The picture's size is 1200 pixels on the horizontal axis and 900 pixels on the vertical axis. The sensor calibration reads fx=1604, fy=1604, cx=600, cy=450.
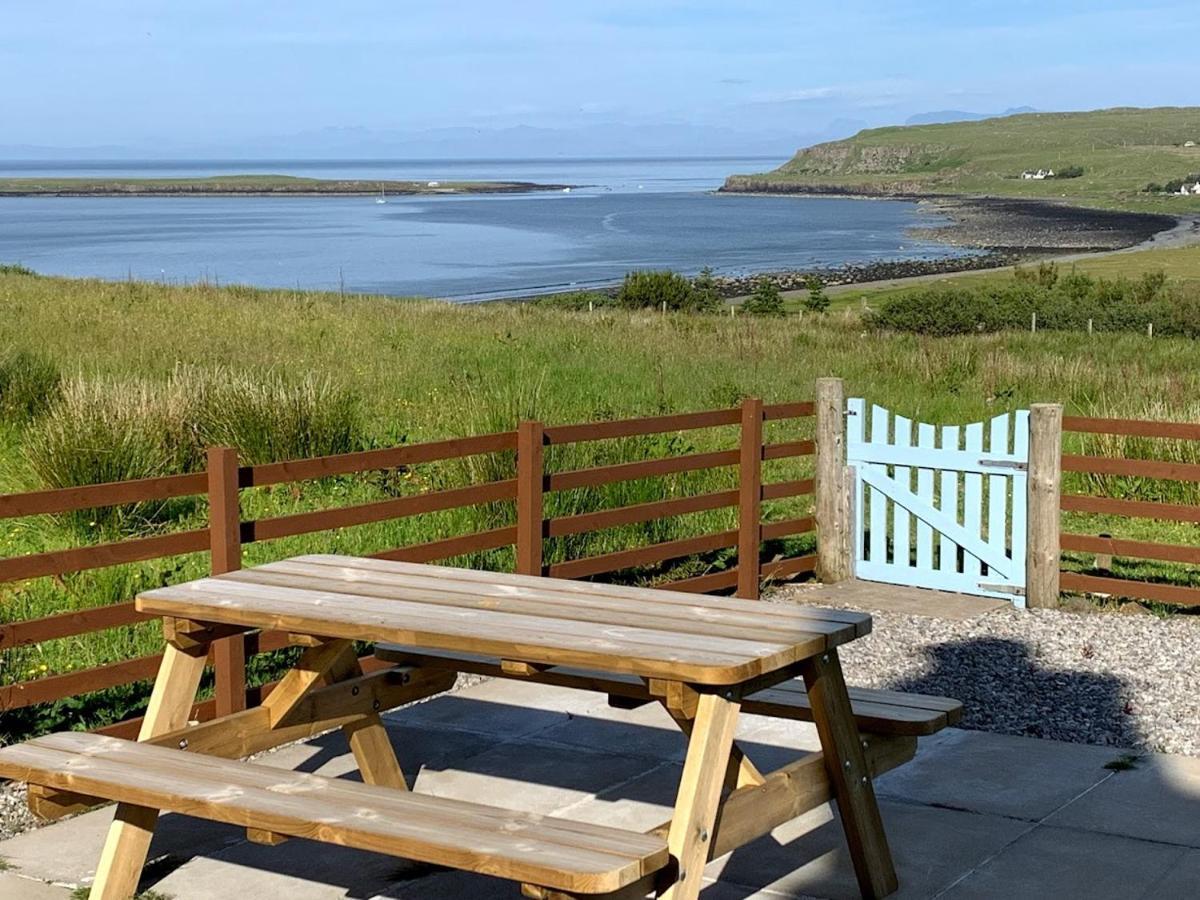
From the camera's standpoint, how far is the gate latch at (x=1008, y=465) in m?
9.67

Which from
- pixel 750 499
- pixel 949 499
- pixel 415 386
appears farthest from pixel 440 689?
pixel 415 386

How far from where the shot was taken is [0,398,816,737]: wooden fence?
611 centimetres

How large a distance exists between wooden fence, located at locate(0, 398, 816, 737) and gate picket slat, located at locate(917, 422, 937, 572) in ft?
2.29

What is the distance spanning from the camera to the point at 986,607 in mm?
9852

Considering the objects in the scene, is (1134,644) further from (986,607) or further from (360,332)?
(360,332)

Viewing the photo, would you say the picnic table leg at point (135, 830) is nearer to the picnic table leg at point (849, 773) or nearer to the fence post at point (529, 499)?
the picnic table leg at point (849, 773)

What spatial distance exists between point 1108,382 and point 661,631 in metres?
17.7

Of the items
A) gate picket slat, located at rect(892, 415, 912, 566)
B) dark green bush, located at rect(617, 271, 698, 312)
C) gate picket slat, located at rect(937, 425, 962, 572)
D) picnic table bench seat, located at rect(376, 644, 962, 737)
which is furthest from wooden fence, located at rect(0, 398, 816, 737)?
dark green bush, located at rect(617, 271, 698, 312)

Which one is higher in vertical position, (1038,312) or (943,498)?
(943,498)

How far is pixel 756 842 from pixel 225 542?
99.8 inches

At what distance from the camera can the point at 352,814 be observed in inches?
157

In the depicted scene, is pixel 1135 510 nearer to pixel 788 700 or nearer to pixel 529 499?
pixel 529 499

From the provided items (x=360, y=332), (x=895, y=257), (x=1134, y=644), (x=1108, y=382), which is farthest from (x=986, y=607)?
(x=895, y=257)

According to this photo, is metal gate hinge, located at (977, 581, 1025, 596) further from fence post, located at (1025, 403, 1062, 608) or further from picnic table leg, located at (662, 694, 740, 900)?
picnic table leg, located at (662, 694, 740, 900)
